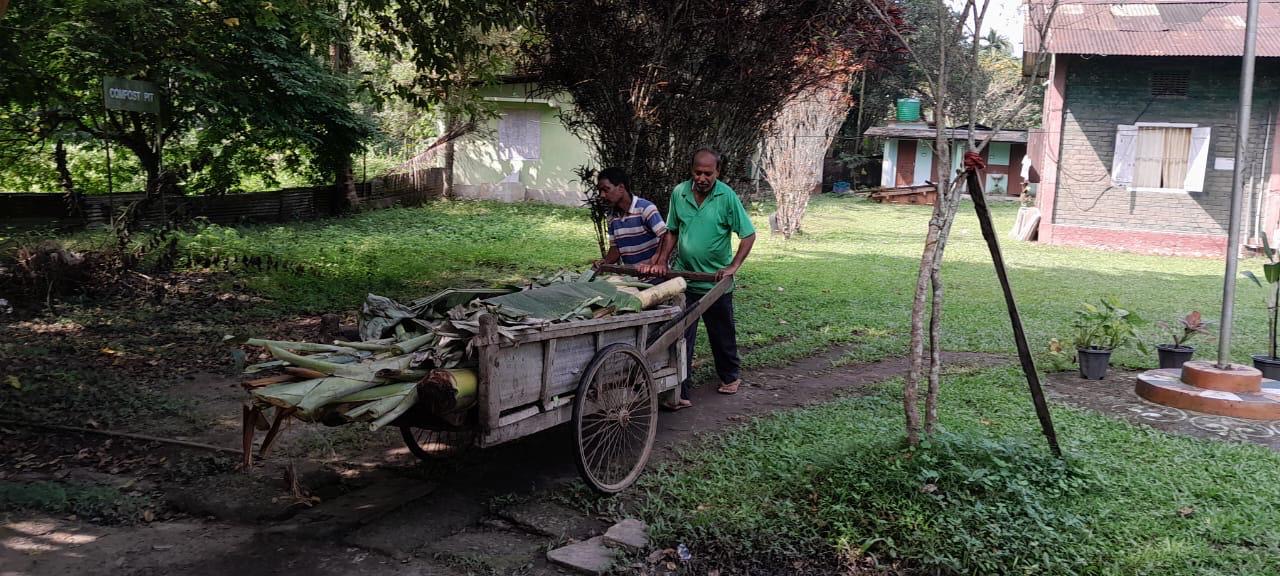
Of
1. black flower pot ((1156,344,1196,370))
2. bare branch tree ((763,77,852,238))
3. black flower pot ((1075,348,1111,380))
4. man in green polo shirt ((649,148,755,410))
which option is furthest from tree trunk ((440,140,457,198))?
black flower pot ((1156,344,1196,370))

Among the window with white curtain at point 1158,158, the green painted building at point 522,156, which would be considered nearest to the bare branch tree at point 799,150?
the window with white curtain at point 1158,158

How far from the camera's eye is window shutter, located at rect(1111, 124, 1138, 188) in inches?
674

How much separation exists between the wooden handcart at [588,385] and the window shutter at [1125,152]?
14800 millimetres

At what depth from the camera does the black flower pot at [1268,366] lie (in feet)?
23.1

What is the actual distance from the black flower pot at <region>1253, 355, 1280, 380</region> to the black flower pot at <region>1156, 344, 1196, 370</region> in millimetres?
463

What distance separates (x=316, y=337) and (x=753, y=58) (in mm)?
4720

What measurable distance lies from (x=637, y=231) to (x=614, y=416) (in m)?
2.18

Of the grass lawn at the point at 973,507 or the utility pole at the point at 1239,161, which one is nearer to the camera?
the grass lawn at the point at 973,507

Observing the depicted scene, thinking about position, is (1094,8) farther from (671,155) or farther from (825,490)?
(825,490)

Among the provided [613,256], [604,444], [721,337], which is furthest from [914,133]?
[604,444]

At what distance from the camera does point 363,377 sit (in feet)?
12.8

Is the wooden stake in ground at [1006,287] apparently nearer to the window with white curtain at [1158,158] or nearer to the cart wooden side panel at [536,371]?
the cart wooden side panel at [536,371]

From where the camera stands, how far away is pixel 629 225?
654 centimetres

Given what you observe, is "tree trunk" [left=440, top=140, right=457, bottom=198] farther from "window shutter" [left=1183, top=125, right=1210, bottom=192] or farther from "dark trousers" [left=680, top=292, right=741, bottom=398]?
"dark trousers" [left=680, top=292, right=741, bottom=398]
